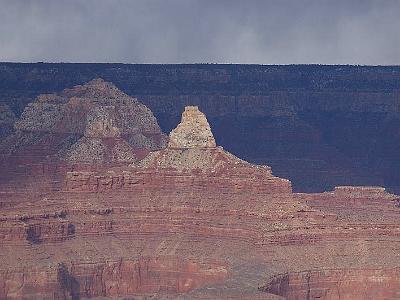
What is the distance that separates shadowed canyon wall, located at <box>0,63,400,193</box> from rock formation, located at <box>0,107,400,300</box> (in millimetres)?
33749

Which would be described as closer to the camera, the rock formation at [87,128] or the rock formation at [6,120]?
the rock formation at [87,128]

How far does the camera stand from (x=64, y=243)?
13212 cm

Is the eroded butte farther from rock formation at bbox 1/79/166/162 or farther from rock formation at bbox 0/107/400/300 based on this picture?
rock formation at bbox 1/79/166/162

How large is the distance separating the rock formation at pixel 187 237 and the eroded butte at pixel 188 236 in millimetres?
50

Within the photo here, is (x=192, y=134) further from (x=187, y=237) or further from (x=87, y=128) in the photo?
(x=87, y=128)

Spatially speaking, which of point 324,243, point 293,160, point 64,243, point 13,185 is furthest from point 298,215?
point 293,160

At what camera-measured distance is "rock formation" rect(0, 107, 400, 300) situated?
128 metres

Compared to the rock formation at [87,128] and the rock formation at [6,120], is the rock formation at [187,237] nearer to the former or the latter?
the rock formation at [87,128]

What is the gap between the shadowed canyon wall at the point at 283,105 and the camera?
176 meters

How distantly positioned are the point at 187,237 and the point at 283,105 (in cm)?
5239

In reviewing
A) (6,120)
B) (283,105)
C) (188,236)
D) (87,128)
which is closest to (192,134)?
(188,236)

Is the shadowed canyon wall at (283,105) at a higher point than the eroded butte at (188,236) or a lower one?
higher

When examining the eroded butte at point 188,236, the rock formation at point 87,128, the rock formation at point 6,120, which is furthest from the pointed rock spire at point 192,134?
the rock formation at point 6,120

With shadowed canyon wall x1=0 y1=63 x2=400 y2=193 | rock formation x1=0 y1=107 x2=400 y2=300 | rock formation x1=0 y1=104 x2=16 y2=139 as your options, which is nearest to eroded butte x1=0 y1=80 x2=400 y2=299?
rock formation x1=0 y1=107 x2=400 y2=300
